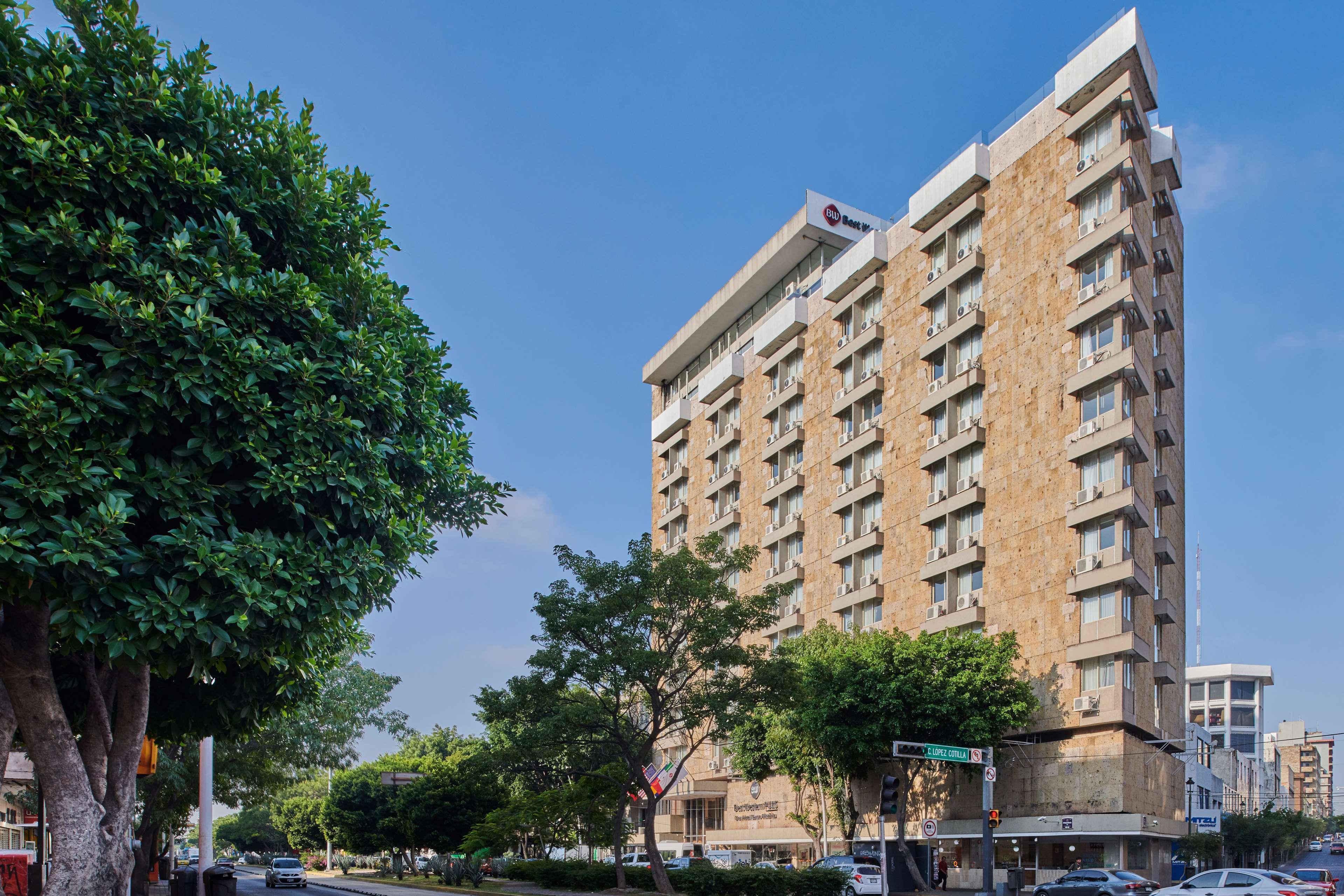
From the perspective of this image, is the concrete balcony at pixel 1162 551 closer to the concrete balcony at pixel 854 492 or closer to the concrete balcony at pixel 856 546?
the concrete balcony at pixel 856 546

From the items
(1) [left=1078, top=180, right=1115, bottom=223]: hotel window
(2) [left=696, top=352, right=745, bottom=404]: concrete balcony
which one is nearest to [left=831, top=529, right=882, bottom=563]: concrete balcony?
(2) [left=696, top=352, right=745, bottom=404]: concrete balcony

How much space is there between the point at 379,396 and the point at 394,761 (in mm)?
69560

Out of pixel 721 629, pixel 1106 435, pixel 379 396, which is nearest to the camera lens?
pixel 379 396

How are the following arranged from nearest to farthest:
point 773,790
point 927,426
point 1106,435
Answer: point 1106,435 → point 927,426 → point 773,790

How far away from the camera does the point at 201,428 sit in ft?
43.9

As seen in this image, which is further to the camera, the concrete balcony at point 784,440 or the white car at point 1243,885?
the concrete balcony at point 784,440

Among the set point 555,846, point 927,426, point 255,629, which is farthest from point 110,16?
point 555,846

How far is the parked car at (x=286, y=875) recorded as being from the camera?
54031 mm

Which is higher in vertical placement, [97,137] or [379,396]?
[97,137]

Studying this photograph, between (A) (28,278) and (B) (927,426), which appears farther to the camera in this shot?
(B) (927,426)

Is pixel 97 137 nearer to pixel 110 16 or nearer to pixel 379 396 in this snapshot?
pixel 110 16

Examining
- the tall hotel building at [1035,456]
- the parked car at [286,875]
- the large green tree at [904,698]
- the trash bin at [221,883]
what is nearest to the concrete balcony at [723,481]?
the tall hotel building at [1035,456]

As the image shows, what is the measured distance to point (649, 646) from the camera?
39469 millimetres

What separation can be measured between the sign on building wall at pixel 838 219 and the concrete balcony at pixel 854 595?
22.2 m
